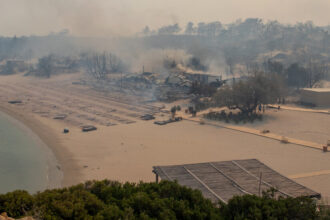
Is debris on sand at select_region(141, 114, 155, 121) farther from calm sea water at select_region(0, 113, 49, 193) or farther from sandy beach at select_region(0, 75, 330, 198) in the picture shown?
calm sea water at select_region(0, 113, 49, 193)

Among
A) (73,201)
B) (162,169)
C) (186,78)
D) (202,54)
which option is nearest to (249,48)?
(202,54)

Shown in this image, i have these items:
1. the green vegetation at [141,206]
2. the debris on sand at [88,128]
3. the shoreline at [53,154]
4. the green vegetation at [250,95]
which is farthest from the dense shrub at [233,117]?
the green vegetation at [141,206]

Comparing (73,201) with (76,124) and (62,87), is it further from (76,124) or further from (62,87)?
(62,87)

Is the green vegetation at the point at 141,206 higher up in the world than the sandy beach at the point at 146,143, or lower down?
higher up

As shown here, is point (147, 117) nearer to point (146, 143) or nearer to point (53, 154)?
point (146, 143)

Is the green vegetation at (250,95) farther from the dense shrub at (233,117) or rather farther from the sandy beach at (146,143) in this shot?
the sandy beach at (146,143)

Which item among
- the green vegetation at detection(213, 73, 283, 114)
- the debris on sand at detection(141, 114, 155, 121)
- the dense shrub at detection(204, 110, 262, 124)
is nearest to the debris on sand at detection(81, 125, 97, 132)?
the debris on sand at detection(141, 114, 155, 121)

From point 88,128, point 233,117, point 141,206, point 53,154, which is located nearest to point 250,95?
point 233,117
